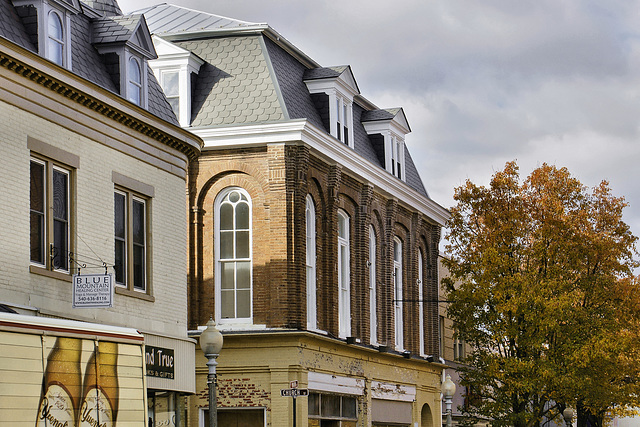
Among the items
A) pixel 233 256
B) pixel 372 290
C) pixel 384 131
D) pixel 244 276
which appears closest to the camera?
pixel 244 276

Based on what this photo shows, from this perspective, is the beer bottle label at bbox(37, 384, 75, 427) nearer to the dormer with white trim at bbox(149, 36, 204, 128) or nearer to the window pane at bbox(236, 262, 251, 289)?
the window pane at bbox(236, 262, 251, 289)

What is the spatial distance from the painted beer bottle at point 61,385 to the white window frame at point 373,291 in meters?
25.2

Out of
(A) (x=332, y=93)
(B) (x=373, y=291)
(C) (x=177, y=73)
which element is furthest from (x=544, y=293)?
(C) (x=177, y=73)

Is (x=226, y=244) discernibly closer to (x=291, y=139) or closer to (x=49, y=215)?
(x=291, y=139)

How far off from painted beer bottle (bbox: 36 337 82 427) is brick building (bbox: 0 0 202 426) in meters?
0.09

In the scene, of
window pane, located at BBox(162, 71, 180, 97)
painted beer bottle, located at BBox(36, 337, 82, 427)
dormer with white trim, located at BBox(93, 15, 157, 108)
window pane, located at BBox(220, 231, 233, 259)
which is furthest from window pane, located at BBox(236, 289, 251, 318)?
painted beer bottle, located at BBox(36, 337, 82, 427)

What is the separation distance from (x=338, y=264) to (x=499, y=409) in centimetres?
727

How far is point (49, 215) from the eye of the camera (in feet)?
66.5

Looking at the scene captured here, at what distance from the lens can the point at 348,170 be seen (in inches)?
1421

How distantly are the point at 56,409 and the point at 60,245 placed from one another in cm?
755

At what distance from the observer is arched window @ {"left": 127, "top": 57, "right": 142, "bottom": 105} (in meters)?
24.0

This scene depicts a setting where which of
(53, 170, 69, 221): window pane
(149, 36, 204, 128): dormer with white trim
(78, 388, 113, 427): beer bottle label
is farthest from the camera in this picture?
(149, 36, 204, 128): dormer with white trim

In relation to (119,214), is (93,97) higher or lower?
higher

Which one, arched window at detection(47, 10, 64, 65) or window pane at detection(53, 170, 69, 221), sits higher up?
arched window at detection(47, 10, 64, 65)
